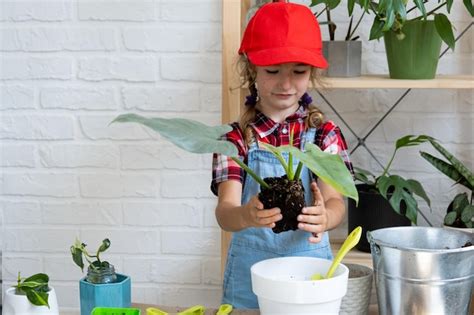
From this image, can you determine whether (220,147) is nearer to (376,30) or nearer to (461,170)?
(376,30)

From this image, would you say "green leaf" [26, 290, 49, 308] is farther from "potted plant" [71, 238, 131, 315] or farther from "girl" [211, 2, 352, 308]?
"girl" [211, 2, 352, 308]

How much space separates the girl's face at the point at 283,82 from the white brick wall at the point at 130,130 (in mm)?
715

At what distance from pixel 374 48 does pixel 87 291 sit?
4.45 ft

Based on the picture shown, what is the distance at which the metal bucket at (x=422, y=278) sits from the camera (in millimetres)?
1227

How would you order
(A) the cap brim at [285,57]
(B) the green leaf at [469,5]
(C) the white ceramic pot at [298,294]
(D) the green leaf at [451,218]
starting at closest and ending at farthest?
(C) the white ceramic pot at [298,294] < (A) the cap brim at [285,57] < (B) the green leaf at [469,5] < (D) the green leaf at [451,218]

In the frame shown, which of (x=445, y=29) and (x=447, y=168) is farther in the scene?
(x=447, y=168)

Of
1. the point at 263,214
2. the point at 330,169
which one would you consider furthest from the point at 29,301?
the point at 330,169

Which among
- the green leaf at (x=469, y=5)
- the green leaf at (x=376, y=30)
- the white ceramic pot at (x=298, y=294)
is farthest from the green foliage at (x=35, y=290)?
the green leaf at (x=469, y=5)

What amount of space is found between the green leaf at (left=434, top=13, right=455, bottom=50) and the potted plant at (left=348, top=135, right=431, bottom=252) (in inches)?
9.7

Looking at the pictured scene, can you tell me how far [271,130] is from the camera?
1745 mm

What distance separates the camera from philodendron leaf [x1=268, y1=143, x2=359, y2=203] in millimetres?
1050

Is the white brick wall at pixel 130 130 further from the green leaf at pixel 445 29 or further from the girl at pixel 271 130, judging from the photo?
the girl at pixel 271 130

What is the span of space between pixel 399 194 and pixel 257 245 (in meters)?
0.53

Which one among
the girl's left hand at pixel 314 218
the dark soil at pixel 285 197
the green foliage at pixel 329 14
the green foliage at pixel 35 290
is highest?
the green foliage at pixel 329 14
